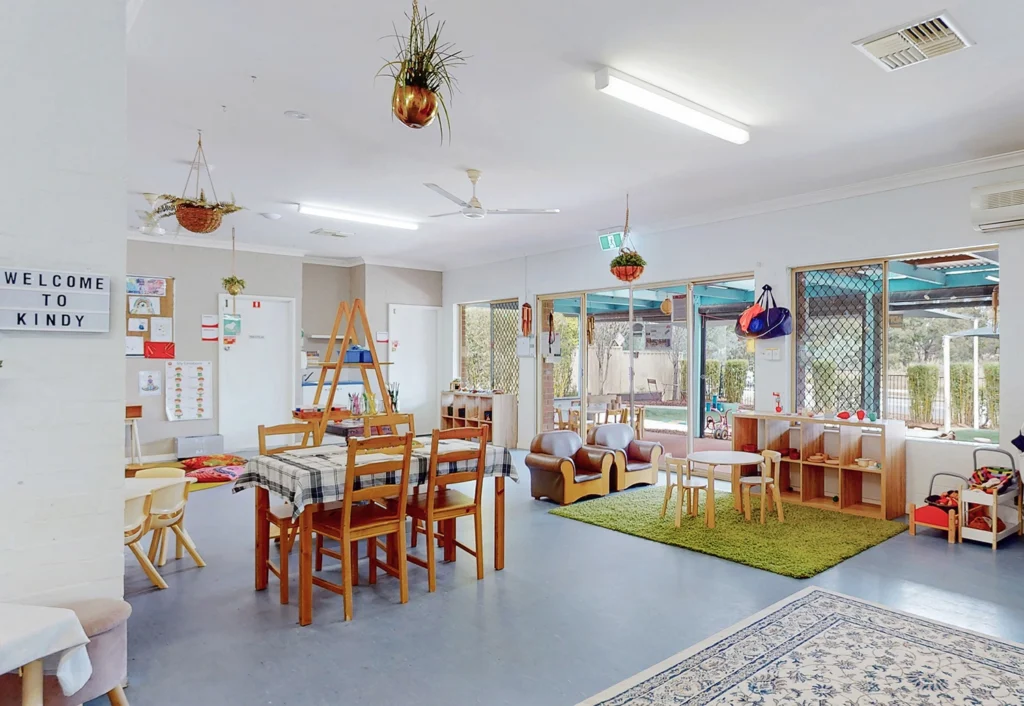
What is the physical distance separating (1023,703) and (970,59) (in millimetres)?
3019

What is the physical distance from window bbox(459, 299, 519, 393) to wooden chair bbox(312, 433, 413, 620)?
572 cm

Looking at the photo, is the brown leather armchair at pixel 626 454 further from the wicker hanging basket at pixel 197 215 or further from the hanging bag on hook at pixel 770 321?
the wicker hanging basket at pixel 197 215

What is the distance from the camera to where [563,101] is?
12.6 feet

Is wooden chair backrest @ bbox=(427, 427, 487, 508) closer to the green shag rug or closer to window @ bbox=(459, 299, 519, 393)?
the green shag rug

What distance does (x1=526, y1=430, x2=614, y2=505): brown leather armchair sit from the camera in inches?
228

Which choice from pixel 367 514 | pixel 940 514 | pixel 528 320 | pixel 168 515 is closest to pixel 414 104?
pixel 367 514

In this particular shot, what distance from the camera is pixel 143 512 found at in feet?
11.4

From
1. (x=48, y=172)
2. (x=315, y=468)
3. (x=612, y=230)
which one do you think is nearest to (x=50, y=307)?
(x=48, y=172)

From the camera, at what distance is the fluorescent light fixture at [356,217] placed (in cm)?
664

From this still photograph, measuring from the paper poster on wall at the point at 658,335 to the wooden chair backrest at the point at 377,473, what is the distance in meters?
4.57

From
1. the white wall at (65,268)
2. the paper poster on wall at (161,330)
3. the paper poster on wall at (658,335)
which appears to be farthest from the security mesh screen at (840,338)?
the paper poster on wall at (161,330)

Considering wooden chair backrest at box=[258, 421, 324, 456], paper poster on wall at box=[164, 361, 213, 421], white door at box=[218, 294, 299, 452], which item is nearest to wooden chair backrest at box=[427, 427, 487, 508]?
wooden chair backrest at box=[258, 421, 324, 456]

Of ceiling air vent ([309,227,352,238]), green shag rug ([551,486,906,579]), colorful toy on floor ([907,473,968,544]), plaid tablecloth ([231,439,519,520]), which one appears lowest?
green shag rug ([551,486,906,579])

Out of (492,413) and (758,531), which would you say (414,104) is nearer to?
(758,531)
